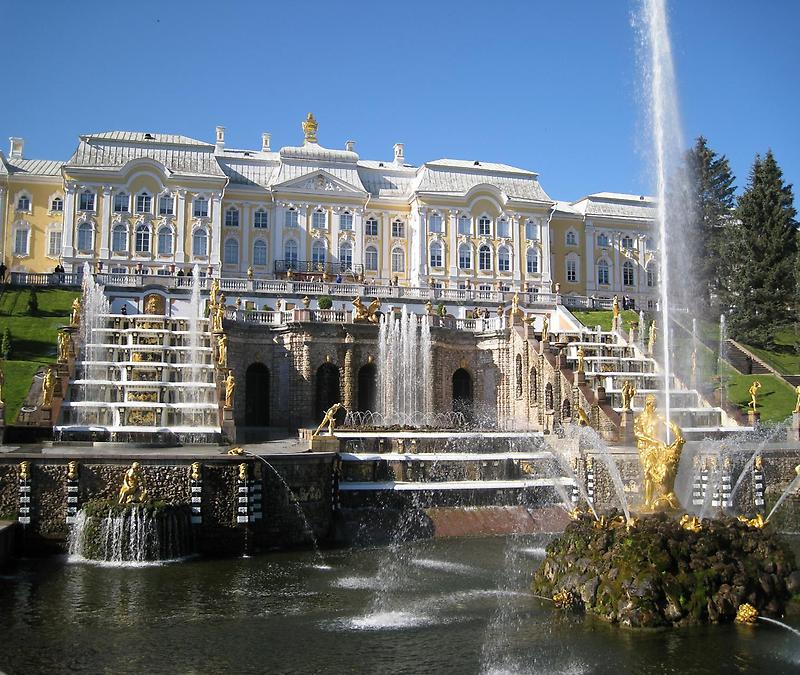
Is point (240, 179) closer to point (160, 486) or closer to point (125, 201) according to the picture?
point (125, 201)

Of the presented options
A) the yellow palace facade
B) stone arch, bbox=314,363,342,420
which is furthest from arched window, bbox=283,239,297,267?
stone arch, bbox=314,363,342,420

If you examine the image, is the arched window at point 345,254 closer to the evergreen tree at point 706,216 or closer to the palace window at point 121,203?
the palace window at point 121,203

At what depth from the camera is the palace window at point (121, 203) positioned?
61.2 m

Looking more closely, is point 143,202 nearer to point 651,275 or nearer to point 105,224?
point 105,224

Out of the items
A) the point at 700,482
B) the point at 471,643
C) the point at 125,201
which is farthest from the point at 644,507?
the point at 125,201

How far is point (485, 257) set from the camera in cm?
6662

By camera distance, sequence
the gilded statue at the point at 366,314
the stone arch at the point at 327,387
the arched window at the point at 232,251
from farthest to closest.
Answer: the arched window at the point at 232,251
the gilded statue at the point at 366,314
the stone arch at the point at 327,387

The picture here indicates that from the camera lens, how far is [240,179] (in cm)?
6588

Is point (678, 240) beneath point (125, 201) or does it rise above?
beneath

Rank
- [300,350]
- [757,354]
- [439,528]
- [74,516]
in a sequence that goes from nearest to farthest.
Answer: [74,516]
[439,528]
[300,350]
[757,354]

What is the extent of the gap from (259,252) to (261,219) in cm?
261

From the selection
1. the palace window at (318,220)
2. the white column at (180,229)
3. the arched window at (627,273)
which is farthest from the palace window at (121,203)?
the arched window at (627,273)

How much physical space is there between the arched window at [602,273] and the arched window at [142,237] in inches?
1486

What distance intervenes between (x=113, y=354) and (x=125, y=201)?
29.4 metres
